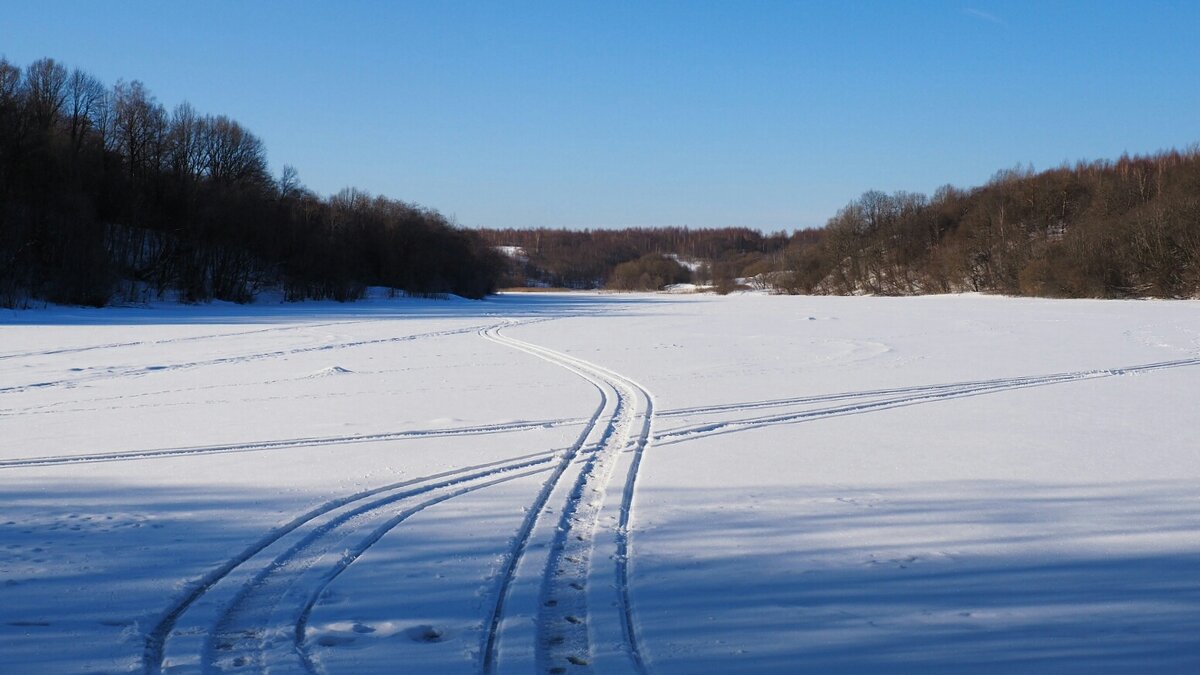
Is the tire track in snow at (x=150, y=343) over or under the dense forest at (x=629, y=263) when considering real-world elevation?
under

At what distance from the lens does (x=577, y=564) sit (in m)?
4.25

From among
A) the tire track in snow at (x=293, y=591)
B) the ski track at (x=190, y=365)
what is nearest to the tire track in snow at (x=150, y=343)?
the ski track at (x=190, y=365)

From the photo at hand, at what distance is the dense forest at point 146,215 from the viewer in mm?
35781

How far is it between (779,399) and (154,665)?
848cm

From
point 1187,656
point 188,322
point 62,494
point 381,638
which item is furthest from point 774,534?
point 188,322

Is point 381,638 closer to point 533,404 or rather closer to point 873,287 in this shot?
point 533,404

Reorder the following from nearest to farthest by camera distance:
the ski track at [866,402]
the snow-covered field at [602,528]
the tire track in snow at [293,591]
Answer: the tire track in snow at [293,591]
the snow-covered field at [602,528]
the ski track at [866,402]

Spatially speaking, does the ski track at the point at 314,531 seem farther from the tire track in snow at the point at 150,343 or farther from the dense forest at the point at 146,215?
the dense forest at the point at 146,215

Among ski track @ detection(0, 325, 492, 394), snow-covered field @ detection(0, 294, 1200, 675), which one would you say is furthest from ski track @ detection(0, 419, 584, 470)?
ski track @ detection(0, 325, 492, 394)

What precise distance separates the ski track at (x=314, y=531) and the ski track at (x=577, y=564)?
562mm

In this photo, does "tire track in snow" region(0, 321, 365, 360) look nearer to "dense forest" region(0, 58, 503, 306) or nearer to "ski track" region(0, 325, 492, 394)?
"ski track" region(0, 325, 492, 394)

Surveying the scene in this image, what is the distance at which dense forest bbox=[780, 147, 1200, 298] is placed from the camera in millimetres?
49656

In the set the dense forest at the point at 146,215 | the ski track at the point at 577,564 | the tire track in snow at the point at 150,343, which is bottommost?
the ski track at the point at 577,564

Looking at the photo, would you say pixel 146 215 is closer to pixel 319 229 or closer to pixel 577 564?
pixel 319 229
